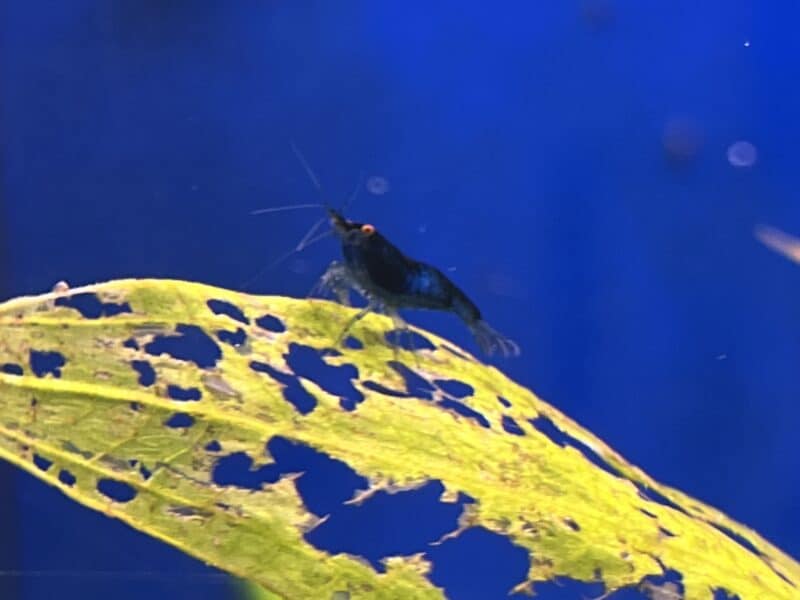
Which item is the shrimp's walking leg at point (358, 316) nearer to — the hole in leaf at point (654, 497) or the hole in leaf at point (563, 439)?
the hole in leaf at point (563, 439)

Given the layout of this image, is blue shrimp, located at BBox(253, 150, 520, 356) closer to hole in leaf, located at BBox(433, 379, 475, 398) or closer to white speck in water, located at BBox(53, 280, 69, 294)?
hole in leaf, located at BBox(433, 379, 475, 398)

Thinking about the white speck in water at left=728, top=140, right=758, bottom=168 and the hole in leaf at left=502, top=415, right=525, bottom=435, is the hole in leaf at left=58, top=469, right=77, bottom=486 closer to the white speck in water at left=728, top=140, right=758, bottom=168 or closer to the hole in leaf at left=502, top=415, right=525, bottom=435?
the hole in leaf at left=502, top=415, right=525, bottom=435

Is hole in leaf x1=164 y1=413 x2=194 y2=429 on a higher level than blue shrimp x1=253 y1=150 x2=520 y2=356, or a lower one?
lower

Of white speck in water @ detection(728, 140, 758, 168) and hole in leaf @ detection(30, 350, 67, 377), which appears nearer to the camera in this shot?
white speck in water @ detection(728, 140, 758, 168)

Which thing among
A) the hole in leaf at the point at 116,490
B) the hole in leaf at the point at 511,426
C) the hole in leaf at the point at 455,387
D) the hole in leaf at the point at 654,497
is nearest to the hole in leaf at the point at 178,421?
the hole in leaf at the point at 116,490

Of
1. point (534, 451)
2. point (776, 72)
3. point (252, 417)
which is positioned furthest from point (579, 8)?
point (252, 417)

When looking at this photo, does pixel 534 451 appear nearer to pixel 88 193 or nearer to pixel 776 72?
pixel 776 72

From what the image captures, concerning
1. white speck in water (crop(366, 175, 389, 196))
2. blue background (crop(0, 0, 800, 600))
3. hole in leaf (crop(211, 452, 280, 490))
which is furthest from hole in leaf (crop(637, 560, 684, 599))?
white speck in water (crop(366, 175, 389, 196))

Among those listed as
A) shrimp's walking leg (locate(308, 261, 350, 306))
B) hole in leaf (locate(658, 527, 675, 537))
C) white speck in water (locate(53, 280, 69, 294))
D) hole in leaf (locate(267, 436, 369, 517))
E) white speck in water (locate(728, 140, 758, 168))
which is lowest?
hole in leaf (locate(267, 436, 369, 517))
